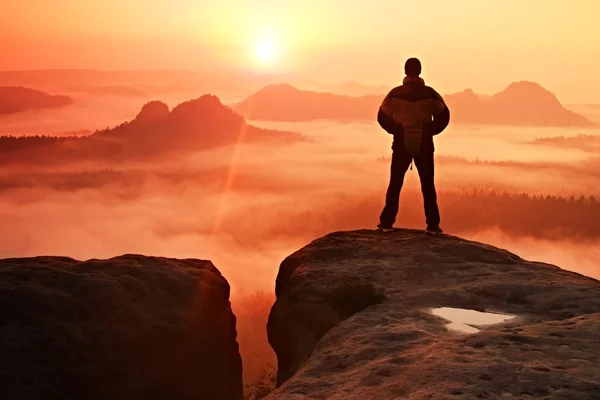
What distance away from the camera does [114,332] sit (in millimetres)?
9883

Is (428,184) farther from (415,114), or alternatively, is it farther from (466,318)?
(466,318)

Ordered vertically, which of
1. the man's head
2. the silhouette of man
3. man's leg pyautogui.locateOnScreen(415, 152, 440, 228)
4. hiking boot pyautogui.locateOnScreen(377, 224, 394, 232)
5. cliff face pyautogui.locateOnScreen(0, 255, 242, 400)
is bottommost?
cliff face pyautogui.locateOnScreen(0, 255, 242, 400)

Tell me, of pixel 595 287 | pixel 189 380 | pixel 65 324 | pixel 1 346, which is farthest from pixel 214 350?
pixel 595 287

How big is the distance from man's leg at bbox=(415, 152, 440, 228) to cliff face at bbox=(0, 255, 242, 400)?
532cm

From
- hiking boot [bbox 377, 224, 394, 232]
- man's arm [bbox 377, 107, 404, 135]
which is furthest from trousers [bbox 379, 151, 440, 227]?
man's arm [bbox 377, 107, 404, 135]

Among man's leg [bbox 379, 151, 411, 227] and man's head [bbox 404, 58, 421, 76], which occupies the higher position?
man's head [bbox 404, 58, 421, 76]

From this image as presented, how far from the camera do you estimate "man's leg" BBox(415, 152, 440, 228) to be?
1402 cm

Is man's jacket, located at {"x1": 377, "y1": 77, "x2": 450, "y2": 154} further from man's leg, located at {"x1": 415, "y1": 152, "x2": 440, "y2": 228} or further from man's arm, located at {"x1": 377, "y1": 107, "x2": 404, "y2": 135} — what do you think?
man's leg, located at {"x1": 415, "y1": 152, "x2": 440, "y2": 228}

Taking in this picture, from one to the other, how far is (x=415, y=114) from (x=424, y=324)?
6860 millimetres

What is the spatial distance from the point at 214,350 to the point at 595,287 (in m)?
7.00

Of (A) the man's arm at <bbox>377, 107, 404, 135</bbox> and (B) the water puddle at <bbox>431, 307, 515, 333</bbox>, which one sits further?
(A) the man's arm at <bbox>377, 107, 404, 135</bbox>

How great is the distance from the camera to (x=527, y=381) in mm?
5629

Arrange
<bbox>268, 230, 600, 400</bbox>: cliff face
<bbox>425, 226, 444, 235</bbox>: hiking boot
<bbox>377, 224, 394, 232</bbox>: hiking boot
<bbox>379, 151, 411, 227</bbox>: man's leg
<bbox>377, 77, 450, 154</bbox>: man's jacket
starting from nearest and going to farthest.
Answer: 1. <bbox>268, 230, 600, 400</bbox>: cliff face
2. <bbox>377, 77, 450, 154</bbox>: man's jacket
3. <bbox>425, 226, 444, 235</bbox>: hiking boot
4. <bbox>379, 151, 411, 227</bbox>: man's leg
5. <bbox>377, 224, 394, 232</bbox>: hiking boot

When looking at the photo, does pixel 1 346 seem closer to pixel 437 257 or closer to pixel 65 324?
pixel 65 324
